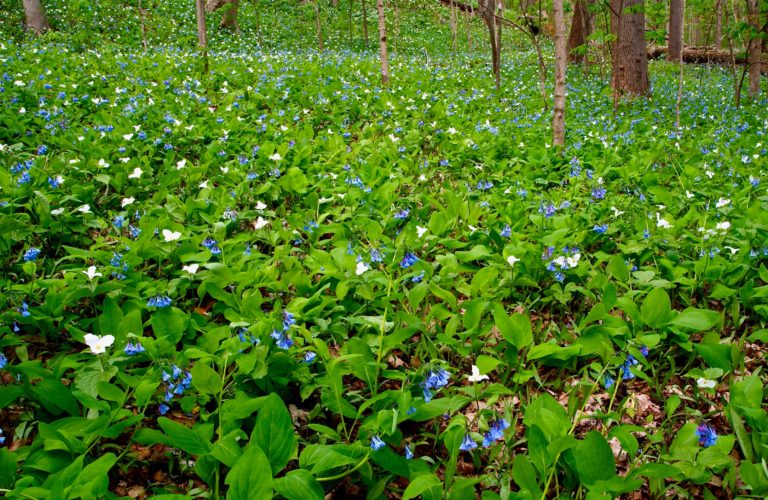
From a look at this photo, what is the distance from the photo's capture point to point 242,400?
5.60ft

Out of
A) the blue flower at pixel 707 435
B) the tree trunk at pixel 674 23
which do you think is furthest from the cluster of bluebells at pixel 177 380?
the tree trunk at pixel 674 23

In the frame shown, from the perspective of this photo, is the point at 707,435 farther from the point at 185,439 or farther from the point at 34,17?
the point at 34,17

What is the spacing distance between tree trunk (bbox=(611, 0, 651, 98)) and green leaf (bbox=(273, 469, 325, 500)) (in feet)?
28.6

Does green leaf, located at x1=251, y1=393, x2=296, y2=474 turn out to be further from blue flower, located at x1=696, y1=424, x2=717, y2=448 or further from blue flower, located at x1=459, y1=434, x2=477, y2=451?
blue flower, located at x1=696, y1=424, x2=717, y2=448

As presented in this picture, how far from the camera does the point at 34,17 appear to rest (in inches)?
439

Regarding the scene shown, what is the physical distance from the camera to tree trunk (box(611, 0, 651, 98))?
8289mm

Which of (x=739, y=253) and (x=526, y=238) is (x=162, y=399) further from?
(x=739, y=253)

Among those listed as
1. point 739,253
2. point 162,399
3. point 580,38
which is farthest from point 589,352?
point 580,38

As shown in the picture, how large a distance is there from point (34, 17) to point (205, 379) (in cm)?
1328

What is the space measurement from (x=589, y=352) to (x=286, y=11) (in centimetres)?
1924

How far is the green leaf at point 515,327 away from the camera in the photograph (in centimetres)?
212

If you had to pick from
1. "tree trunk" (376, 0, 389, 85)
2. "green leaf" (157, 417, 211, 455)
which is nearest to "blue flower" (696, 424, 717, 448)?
"green leaf" (157, 417, 211, 455)

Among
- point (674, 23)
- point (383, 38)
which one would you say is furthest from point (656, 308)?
point (674, 23)

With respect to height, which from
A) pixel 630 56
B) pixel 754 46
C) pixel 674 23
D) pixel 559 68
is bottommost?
pixel 559 68
